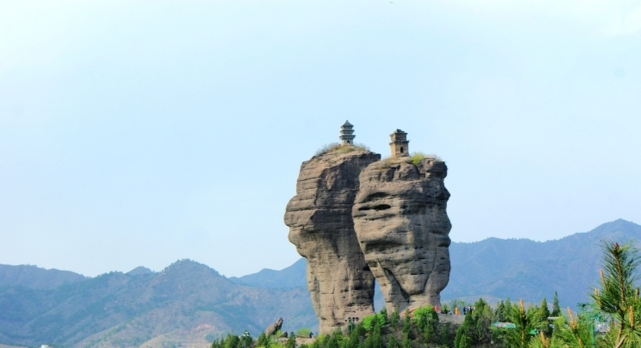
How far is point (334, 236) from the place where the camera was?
59438 mm

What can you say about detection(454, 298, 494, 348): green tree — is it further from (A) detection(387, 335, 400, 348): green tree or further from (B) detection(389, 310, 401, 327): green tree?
(B) detection(389, 310, 401, 327): green tree

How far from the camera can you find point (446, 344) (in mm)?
50969

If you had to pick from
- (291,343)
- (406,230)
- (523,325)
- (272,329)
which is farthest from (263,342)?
(523,325)

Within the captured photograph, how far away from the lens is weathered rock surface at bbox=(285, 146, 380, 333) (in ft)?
194

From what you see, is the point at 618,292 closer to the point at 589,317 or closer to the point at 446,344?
the point at 589,317

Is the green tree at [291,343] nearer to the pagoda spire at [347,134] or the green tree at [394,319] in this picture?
the green tree at [394,319]

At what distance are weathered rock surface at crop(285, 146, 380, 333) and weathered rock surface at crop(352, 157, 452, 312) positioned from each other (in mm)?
2890

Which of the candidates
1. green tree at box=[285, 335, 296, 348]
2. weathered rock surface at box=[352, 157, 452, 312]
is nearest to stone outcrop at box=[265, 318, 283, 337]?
green tree at box=[285, 335, 296, 348]

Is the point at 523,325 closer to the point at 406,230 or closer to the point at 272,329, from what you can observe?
the point at 406,230

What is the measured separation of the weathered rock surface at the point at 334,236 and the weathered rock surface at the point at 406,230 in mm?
2890

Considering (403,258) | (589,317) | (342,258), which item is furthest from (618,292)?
(342,258)

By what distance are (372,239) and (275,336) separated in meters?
9.01

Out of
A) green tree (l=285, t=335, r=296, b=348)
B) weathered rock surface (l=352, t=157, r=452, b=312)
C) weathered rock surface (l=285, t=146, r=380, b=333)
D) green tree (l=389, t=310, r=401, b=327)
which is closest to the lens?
green tree (l=389, t=310, r=401, b=327)

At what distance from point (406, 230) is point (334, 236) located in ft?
19.0
